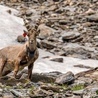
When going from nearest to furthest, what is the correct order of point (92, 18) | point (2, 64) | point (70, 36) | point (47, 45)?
point (2, 64)
point (47, 45)
point (70, 36)
point (92, 18)

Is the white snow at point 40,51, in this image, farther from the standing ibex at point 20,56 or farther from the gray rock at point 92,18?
the gray rock at point 92,18

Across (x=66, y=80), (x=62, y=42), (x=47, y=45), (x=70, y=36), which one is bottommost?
(x=62, y=42)

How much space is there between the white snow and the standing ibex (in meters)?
4.10

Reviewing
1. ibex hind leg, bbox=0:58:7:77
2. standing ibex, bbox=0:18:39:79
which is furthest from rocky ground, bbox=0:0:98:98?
ibex hind leg, bbox=0:58:7:77

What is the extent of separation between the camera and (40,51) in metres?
28.0

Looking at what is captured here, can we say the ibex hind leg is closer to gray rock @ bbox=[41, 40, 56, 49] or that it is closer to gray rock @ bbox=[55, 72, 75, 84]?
gray rock @ bbox=[55, 72, 75, 84]

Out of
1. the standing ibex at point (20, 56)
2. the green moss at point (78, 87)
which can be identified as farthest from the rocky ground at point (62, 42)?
the standing ibex at point (20, 56)

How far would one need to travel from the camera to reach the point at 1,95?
37.5ft

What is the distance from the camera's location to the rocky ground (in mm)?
12312

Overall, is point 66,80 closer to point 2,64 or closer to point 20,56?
point 20,56

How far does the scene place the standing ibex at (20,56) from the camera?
15.6 m

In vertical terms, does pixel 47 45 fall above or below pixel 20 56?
below

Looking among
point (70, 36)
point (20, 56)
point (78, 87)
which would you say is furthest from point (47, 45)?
point (78, 87)

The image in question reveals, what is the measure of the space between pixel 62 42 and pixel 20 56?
54.2ft
